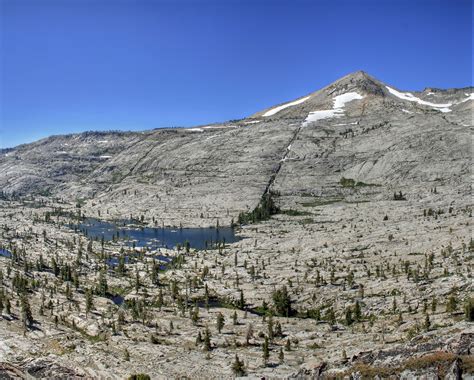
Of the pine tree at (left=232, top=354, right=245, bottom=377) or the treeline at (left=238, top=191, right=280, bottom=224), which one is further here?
the treeline at (left=238, top=191, right=280, bottom=224)

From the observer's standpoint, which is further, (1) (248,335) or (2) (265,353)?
(1) (248,335)

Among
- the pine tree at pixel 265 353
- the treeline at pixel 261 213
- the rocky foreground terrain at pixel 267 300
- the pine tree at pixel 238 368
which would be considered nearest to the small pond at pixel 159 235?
the rocky foreground terrain at pixel 267 300

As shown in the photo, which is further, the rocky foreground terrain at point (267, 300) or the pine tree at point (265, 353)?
the pine tree at point (265, 353)

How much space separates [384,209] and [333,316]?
280ft

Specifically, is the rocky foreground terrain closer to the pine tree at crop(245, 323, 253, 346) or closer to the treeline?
the pine tree at crop(245, 323, 253, 346)

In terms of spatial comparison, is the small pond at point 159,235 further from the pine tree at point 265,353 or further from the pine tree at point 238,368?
the pine tree at point 238,368

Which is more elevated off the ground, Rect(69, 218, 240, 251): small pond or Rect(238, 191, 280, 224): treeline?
Rect(238, 191, 280, 224): treeline

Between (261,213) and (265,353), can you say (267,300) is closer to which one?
(265,353)

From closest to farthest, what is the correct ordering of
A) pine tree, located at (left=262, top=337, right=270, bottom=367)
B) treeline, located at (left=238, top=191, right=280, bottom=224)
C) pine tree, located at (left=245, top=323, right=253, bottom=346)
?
pine tree, located at (left=262, top=337, right=270, bottom=367) < pine tree, located at (left=245, top=323, right=253, bottom=346) < treeline, located at (left=238, top=191, right=280, bottom=224)

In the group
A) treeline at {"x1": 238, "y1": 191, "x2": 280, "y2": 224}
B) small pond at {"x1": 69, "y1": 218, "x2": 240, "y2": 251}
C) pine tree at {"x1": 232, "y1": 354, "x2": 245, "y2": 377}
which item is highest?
treeline at {"x1": 238, "y1": 191, "x2": 280, "y2": 224}

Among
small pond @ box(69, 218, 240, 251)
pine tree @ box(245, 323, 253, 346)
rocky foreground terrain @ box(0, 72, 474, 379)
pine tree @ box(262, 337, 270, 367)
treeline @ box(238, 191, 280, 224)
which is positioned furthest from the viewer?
treeline @ box(238, 191, 280, 224)

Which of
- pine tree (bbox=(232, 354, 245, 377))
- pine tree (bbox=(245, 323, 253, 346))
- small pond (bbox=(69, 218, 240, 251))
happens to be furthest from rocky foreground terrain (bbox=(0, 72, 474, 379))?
small pond (bbox=(69, 218, 240, 251))

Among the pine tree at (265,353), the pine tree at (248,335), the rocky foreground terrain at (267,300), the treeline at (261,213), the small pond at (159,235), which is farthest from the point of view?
the treeline at (261,213)

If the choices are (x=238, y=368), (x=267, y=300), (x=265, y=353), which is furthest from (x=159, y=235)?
(x=238, y=368)
